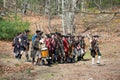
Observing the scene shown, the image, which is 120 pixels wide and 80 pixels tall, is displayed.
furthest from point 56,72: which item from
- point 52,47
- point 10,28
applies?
point 10,28

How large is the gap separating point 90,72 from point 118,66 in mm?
3432

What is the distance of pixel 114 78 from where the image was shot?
1770cm

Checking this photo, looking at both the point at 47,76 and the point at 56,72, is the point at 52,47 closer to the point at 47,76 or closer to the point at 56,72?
the point at 56,72

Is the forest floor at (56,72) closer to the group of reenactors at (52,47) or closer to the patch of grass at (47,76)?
the patch of grass at (47,76)

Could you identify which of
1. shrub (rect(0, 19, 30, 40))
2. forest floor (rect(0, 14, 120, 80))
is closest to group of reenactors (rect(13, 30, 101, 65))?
forest floor (rect(0, 14, 120, 80))

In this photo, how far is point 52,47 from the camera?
2200cm

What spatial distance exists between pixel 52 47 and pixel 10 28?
49.9ft

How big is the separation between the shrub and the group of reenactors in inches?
481

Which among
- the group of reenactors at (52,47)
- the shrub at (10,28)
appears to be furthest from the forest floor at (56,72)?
the shrub at (10,28)

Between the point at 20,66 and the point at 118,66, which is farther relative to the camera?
the point at 118,66

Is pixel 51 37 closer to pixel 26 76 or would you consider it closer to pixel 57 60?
pixel 57 60

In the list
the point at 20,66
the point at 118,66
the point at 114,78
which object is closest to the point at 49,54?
the point at 20,66

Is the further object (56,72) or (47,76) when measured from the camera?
(56,72)

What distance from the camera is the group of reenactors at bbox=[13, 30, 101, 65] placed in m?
20.9
